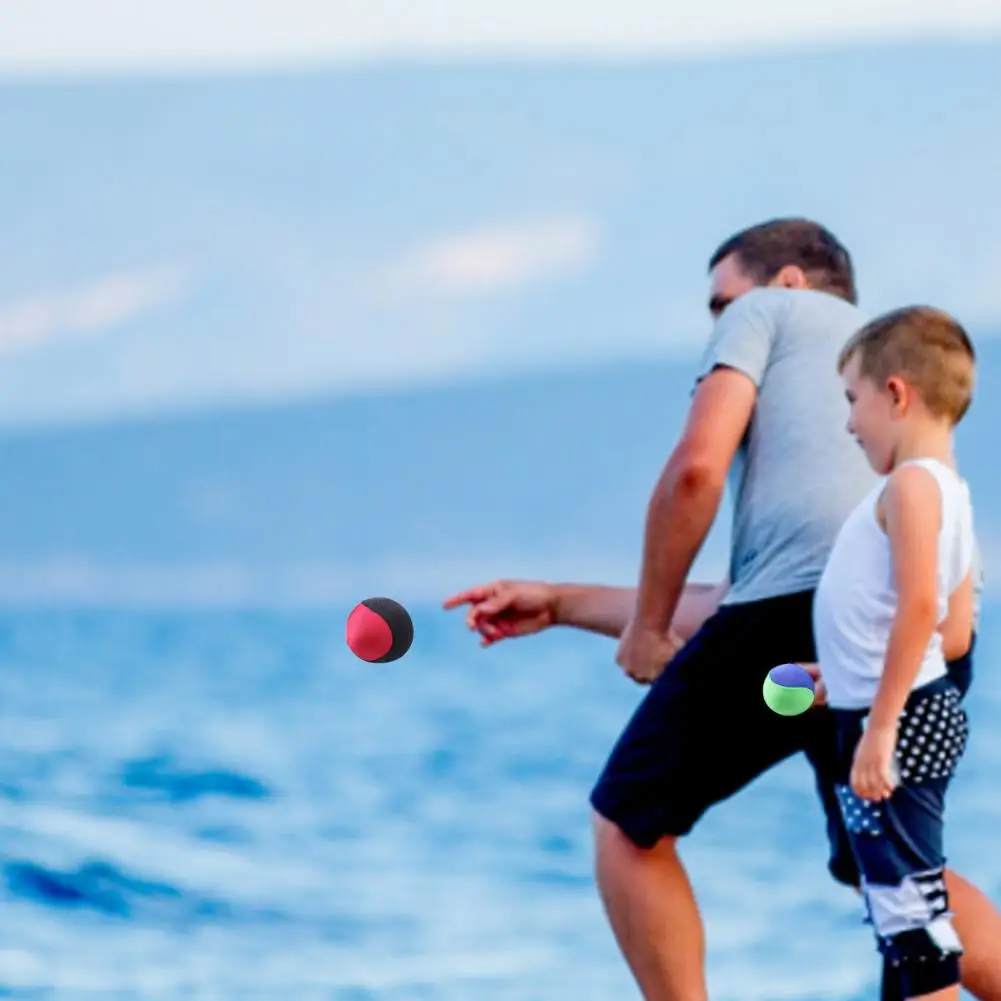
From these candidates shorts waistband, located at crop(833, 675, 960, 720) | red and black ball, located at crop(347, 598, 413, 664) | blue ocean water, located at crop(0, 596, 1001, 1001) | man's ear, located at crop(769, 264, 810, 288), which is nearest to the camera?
shorts waistband, located at crop(833, 675, 960, 720)

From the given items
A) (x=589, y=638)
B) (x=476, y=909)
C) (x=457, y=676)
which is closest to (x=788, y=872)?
(x=476, y=909)

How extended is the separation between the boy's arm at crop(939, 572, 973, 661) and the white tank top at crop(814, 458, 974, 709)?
0.03 m

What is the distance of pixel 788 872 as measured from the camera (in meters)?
7.45

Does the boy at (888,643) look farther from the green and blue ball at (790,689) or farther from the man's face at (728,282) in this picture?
the man's face at (728,282)

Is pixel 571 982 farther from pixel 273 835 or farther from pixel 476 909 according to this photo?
pixel 273 835

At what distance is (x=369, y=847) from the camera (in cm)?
923

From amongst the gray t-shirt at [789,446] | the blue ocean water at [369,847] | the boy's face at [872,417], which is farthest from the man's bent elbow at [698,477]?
the blue ocean water at [369,847]

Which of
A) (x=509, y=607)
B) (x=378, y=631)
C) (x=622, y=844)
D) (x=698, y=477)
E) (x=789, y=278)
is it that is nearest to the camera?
(x=378, y=631)

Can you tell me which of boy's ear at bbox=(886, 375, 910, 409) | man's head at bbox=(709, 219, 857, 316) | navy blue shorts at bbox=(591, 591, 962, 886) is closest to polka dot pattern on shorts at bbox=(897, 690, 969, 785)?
navy blue shorts at bbox=(591, 591, 962, 886)

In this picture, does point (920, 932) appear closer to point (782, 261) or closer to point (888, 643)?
point (888, 643)

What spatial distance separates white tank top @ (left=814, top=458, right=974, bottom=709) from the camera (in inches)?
99.3

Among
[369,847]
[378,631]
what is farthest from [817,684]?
[369,847]

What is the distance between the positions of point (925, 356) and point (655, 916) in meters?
0.94

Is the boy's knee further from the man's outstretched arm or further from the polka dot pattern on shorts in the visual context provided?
the man's outstretched arm
